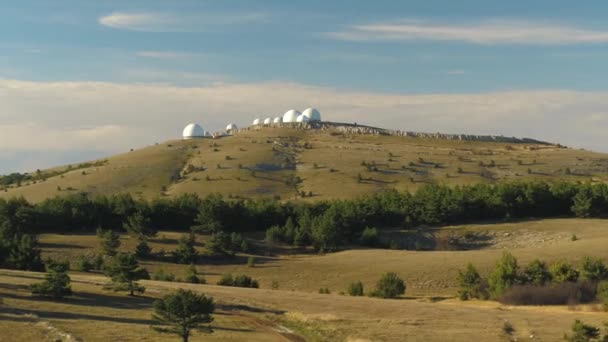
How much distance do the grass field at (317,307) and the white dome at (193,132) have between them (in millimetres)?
94207

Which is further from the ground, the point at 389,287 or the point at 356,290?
the point at 389,287

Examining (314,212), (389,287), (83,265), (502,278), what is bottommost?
(389,287)

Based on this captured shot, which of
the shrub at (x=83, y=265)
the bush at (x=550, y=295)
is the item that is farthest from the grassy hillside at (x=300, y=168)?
the bush at (x=550, y=295)

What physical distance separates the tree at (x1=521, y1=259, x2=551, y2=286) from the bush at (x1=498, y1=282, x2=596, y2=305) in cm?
197

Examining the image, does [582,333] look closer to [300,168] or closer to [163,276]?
[163,276]


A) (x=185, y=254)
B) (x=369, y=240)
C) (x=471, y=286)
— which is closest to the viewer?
(x=471, y=286)

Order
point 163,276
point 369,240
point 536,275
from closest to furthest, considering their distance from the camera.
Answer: point 536,275 < point 163,276 < point 369,240

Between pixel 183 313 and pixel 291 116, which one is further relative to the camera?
pixel 291 116

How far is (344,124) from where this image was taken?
19238 centimetres

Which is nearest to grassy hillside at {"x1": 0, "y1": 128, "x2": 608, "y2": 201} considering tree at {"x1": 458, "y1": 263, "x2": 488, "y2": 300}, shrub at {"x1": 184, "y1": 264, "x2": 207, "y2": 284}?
shrub at {"x1": 184, "y1": 264, "x2": 207, "y2": 284}

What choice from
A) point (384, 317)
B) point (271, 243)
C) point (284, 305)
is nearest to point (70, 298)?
point (284, 305)

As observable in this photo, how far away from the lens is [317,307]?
159 ft

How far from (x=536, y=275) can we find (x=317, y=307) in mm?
22724

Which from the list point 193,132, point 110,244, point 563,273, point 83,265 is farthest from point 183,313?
point 193,132
